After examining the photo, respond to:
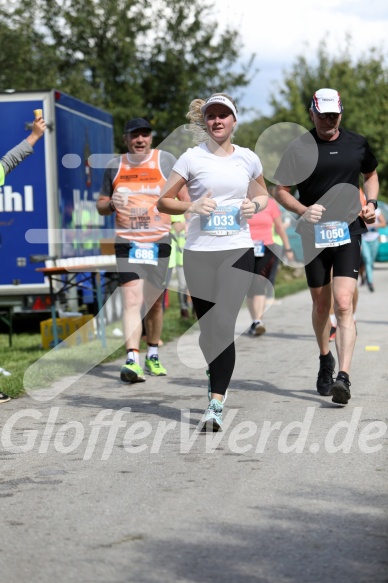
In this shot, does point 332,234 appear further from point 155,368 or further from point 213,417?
point 155,368

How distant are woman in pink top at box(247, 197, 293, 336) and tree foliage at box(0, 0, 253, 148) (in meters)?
16.9

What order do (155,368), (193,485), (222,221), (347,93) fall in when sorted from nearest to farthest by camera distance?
(193,485) < (222,221) < (155,368) < (347,93)

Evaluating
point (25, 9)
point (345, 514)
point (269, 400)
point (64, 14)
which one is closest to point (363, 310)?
point (269, 400)

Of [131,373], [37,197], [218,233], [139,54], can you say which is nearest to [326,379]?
[131,373]

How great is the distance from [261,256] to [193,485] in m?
7.84

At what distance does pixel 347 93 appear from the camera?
4172 centimetres

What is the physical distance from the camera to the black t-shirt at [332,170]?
817cm

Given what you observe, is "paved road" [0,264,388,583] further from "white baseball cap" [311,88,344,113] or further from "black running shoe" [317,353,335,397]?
"white baseball cap" [311,88,344,113]

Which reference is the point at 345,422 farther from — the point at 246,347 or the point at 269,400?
the point at 246,347

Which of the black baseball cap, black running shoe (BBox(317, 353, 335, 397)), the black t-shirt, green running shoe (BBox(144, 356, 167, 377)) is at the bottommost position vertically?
green running shoe (BBox(144, 356, 167, 377))

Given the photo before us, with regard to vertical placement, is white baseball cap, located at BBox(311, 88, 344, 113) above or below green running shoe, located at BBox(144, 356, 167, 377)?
above

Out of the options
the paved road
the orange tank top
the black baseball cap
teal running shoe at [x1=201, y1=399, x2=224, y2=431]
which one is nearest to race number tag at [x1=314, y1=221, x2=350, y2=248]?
the paved road

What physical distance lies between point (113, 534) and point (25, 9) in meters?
25.0

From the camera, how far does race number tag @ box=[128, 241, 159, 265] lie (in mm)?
9516
